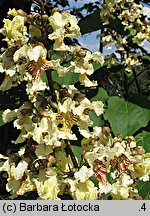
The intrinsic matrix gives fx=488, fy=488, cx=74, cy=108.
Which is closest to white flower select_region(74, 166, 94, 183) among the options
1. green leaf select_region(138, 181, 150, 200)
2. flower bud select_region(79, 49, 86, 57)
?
flower bud select_region(79, 49, 86, 57)

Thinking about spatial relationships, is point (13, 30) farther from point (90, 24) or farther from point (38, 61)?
point (90, 24)

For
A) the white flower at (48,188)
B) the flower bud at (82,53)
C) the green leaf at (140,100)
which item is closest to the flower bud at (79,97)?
the flower bud at (82,53)

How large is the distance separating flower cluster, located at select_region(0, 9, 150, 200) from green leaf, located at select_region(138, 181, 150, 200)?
0.27 meters

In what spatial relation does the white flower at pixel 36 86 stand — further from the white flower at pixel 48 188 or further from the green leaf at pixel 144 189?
the green leaf at pixel 144 189

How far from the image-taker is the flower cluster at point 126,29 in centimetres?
312

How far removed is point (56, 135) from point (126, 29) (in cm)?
213

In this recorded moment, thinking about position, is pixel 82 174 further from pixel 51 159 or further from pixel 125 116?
pixel 125 116

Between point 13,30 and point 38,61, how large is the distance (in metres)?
0.11

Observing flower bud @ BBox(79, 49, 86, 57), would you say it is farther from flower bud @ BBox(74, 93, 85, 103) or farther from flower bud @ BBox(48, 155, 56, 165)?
flower bud @ BBox(48, 155, 56, 165)

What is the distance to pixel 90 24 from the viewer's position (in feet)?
10.3

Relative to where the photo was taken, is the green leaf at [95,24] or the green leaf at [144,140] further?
the green leaf at [95,24]

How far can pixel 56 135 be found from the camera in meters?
1.29

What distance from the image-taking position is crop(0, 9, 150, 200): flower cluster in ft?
4.25

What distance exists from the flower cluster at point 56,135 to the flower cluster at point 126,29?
5.76 feet
